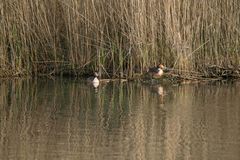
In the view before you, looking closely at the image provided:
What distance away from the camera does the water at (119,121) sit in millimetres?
6398

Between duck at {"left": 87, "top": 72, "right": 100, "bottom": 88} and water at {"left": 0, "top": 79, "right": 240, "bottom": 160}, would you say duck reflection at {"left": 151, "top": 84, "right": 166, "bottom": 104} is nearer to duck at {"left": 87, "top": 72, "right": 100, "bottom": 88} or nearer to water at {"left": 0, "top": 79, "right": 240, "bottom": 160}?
water at {"left": 0, "top": 79, "right": 240, "bottom": 160}

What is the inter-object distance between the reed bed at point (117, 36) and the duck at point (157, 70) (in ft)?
0.69

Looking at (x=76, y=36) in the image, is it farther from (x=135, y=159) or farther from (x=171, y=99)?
(x=135, y=159)

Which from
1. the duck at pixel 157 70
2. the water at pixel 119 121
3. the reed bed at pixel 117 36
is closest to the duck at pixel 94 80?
the water at pixel 119 121

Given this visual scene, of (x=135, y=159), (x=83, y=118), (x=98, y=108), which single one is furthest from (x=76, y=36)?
(x=135, y=159)

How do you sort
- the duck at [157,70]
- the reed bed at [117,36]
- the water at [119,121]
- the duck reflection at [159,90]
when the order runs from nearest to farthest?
1. the water at [119,121]
2. the duck reflection at [159,90]
3. the duck at [157,70]
4. the reed bed at [117,36]

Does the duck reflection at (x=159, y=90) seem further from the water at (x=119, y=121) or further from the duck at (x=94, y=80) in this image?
the duck at (x=94, y=80)

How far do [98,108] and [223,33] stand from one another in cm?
354

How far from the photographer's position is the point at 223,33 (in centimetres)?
1173

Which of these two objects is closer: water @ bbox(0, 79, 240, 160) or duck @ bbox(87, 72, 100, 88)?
water @ bbox(0, 79, 240, 160)

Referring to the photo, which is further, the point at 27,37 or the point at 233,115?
the point at 27,37

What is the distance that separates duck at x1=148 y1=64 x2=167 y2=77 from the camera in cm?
1117

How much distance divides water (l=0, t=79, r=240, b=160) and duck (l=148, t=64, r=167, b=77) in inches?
8.5

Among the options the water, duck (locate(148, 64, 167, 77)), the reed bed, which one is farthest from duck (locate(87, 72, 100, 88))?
duck (locate(148, 64, 167, 77))
